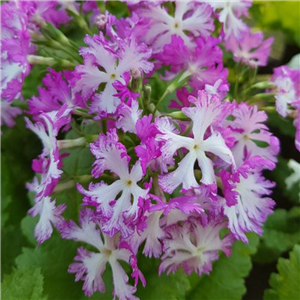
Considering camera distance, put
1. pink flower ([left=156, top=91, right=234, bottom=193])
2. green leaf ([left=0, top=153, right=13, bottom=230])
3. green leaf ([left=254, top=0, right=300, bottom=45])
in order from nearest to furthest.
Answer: pink flower ([left=156, top=91, right=234, bottom=193]) < green leaf ([left=0, top=153, right=13, bottom=230]) < green leaf ([left=254, top=0, right=300, bottom=45])

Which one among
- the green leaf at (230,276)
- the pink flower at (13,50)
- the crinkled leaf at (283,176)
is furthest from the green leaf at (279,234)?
the pink flower at (13,50)

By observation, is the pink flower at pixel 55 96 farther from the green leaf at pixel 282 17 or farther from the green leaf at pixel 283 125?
the green leaf at pixel 282 17

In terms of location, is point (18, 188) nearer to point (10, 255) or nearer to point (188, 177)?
point (10, 255)

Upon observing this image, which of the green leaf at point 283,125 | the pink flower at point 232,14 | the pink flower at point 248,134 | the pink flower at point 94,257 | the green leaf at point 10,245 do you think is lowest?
the green leaf at point 10,245

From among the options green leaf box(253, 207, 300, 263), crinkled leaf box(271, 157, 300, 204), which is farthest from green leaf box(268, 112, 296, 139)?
green leaf box(253, 207, 300, 263)

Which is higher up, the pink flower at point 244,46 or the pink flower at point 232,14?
the pink flower at point 232,14

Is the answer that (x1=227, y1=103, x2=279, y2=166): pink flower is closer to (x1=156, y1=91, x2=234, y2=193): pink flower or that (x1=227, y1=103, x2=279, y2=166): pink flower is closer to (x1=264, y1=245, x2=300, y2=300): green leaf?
(x1=156, y1=91, x2=234, y2=193): pink flower
